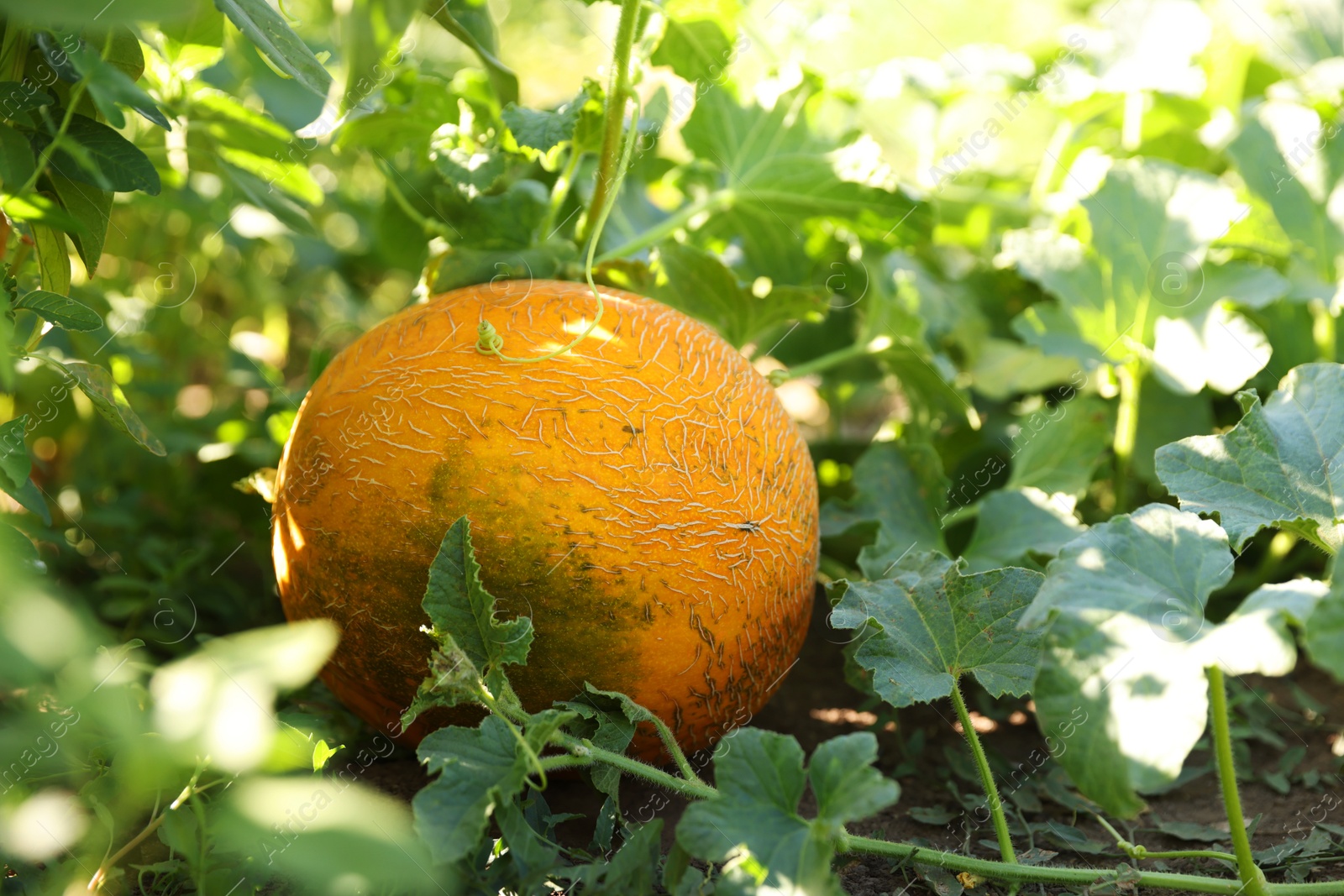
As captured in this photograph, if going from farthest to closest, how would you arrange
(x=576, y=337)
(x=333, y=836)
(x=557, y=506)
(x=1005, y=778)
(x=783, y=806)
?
(x=1005, y=778)
(x=576, y=337)
(x=557, y=506)
(x=783, y=806)
(x=333, y=836)

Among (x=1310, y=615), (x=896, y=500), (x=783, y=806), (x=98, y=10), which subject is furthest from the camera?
(x=896, y=500)

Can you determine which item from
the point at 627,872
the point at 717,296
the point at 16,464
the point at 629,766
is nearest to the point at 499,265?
the point at 717,296

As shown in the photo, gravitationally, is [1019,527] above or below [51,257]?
below

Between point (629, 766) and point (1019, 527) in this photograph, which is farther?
point (1019, 527)

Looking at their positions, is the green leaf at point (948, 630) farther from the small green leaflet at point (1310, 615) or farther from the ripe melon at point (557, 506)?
the small green leaflet at point (1310, 615)

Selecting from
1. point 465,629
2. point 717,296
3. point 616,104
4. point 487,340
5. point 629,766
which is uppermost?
point 616,104

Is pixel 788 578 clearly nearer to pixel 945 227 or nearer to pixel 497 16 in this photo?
pixel 945 227

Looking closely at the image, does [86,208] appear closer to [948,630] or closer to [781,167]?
[781,167]
